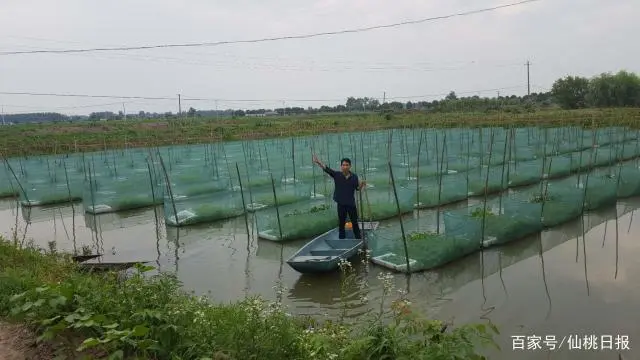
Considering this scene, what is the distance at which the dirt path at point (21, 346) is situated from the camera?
334 centimetres

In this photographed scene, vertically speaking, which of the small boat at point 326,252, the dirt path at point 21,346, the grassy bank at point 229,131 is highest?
the grassy bank at point 229,131

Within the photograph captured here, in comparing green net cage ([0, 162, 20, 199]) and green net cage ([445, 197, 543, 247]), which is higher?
green net cage ([0, 162, 20, 199])

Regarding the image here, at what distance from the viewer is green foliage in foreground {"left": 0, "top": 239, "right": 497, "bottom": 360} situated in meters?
2.84

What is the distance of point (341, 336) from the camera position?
130 inches

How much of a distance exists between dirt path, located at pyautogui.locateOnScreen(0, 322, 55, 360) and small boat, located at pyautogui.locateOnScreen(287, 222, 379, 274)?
3.05m

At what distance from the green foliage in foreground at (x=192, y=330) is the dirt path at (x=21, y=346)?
0.26ft

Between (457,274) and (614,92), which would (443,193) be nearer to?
(457,274)

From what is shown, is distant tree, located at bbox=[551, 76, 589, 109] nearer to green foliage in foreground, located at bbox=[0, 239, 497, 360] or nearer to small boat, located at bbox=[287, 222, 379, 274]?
small boat, located at bbox=[287, 222, 379, 274]

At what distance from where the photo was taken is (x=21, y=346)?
3.43 metres

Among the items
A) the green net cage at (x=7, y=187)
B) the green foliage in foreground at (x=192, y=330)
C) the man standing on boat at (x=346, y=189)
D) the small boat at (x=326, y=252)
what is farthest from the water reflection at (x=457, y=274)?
the green net cage at (x=7, y=187)

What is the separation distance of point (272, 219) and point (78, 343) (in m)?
4.89

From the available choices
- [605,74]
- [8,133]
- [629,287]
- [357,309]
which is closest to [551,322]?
[629,287]

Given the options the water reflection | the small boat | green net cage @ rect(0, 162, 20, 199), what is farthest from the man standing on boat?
green net cage @ rect(0, 162, 20, 199)

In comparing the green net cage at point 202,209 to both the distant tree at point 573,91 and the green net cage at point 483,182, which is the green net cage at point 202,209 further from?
the distant tree at point 573,91
